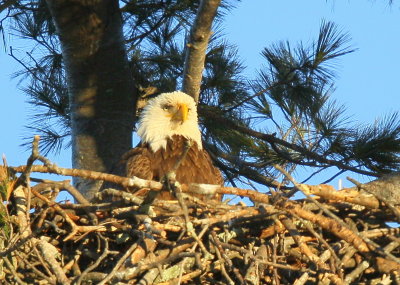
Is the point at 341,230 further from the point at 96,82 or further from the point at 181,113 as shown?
the point at 96,82

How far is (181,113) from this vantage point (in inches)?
233

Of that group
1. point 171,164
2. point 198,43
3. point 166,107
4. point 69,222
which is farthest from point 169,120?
point 69,222

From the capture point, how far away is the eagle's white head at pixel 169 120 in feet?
19.2

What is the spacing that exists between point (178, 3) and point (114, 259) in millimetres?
2940

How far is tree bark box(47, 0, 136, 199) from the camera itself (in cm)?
Answer: 629

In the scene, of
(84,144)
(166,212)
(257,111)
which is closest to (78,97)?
(84,144)

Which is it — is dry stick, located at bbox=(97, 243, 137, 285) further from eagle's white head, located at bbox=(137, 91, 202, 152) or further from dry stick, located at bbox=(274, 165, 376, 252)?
eagle's white head, located at bbox=(137, 91, 202, 152)

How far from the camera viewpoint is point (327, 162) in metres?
6.48

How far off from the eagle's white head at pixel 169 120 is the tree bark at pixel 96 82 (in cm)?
28

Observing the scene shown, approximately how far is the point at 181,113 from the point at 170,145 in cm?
22

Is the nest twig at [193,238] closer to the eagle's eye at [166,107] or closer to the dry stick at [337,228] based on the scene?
the dry stick at [337,228]

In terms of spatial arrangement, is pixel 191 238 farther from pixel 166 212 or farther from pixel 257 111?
pixel 257 111

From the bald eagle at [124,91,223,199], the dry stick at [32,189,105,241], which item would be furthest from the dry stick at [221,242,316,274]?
the bald eagle at [124,91,223,199]

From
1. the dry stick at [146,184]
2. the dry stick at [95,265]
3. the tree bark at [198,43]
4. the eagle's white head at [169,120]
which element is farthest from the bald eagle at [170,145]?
the dry stick at [95,265]
